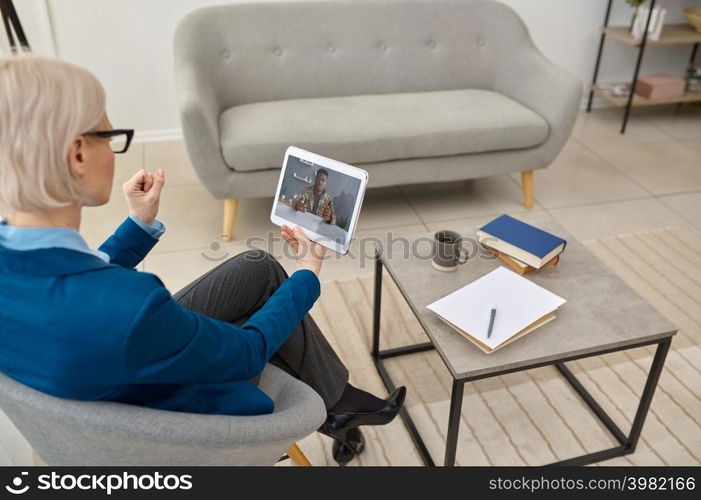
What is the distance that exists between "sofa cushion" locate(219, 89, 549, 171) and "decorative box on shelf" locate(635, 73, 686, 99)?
53.9 inches

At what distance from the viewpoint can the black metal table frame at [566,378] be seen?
4.79 feet

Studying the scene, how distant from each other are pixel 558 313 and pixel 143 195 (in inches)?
41.3

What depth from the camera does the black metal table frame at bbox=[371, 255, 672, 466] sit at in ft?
4.79

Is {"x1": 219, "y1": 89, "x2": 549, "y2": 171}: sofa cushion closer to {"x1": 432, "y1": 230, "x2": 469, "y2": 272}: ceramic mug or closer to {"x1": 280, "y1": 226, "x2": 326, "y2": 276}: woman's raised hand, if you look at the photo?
{"x1": 432, "y1": 230, "x2": 469, "y2": 272}: ceramic mug

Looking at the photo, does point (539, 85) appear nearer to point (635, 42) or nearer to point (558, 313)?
point (635, 42)

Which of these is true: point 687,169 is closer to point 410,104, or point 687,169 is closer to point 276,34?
point 410,104

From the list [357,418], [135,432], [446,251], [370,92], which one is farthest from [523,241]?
[370,92]

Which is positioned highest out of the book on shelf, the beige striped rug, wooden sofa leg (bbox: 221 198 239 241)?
the book on shelf

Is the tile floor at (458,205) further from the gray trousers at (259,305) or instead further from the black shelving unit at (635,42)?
the gray trousers at (259,305)

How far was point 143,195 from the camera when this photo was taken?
1.42 m

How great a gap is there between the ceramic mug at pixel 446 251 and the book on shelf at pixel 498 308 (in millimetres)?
97

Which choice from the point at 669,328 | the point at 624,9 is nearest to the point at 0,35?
the point at 669,328

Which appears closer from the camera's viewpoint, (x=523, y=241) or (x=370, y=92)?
(x=523, y=241)

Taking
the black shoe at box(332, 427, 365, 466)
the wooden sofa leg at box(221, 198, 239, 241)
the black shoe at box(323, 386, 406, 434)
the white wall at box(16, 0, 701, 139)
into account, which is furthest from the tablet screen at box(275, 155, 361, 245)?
the white wall at box(16, 0, 701, 139)
